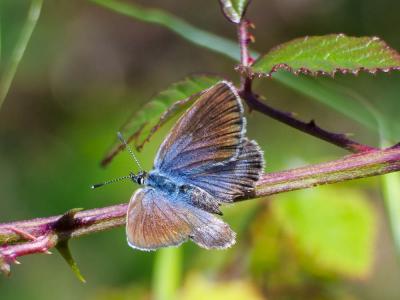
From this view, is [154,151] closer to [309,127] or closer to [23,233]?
[309,127]

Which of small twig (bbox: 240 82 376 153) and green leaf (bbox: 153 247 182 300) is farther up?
small twig (bbox: 240 82 376 153)

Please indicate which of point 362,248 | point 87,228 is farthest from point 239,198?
point 362,248

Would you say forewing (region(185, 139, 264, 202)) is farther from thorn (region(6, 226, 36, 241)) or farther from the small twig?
thorn (region(6, 226, 36, 241))

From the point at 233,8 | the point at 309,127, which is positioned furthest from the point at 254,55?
the point at 309,127

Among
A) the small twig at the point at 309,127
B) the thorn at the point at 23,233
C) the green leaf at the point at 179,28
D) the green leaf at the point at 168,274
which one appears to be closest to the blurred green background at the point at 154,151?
the green leaf at the point at 168,274

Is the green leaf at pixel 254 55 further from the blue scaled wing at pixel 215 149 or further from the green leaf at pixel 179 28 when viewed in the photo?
the blue scaled wing at pixel 215 149

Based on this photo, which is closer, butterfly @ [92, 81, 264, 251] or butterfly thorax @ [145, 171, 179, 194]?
butterfly @ [92, 81, 264, 251]

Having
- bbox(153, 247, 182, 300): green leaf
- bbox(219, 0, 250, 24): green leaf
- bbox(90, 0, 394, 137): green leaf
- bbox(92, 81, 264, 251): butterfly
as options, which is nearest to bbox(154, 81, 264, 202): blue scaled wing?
bbox(92, 81, 264, 251): butterfly
